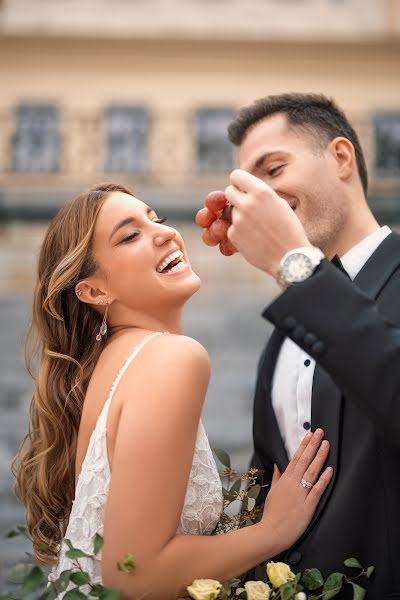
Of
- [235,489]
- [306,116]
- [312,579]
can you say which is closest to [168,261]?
[235,489]

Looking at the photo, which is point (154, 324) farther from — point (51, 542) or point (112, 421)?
point (51, 542)

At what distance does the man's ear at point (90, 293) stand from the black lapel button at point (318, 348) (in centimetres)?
63

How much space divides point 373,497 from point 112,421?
69 centimetres

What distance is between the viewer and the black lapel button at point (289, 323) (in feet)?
5.46

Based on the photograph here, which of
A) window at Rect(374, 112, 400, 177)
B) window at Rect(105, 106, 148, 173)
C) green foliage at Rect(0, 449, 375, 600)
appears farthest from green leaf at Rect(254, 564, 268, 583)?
window at Rect(105, 106, 148, 173)

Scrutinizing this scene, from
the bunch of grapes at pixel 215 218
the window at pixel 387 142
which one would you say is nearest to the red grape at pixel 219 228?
the bunch of grapes at pixel 215 218

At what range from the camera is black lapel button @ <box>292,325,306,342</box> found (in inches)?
64.9

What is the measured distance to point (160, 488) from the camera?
162 centimetres

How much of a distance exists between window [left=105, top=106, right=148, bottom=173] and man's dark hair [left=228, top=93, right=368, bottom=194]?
15.4 m

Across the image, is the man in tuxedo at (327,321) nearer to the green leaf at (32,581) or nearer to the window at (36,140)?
the green leaf at (32,581)

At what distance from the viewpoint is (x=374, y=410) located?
1.58 meters

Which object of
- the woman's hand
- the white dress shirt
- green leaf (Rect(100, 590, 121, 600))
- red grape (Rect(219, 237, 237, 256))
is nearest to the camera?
green leaf (Rect(100, 590, 121, 600))

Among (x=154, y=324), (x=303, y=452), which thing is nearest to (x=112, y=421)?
(x=154, y=324)

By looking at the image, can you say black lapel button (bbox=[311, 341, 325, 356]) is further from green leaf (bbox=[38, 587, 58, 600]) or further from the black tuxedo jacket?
green leaf (bbox=[38, 587, 58, 600])
